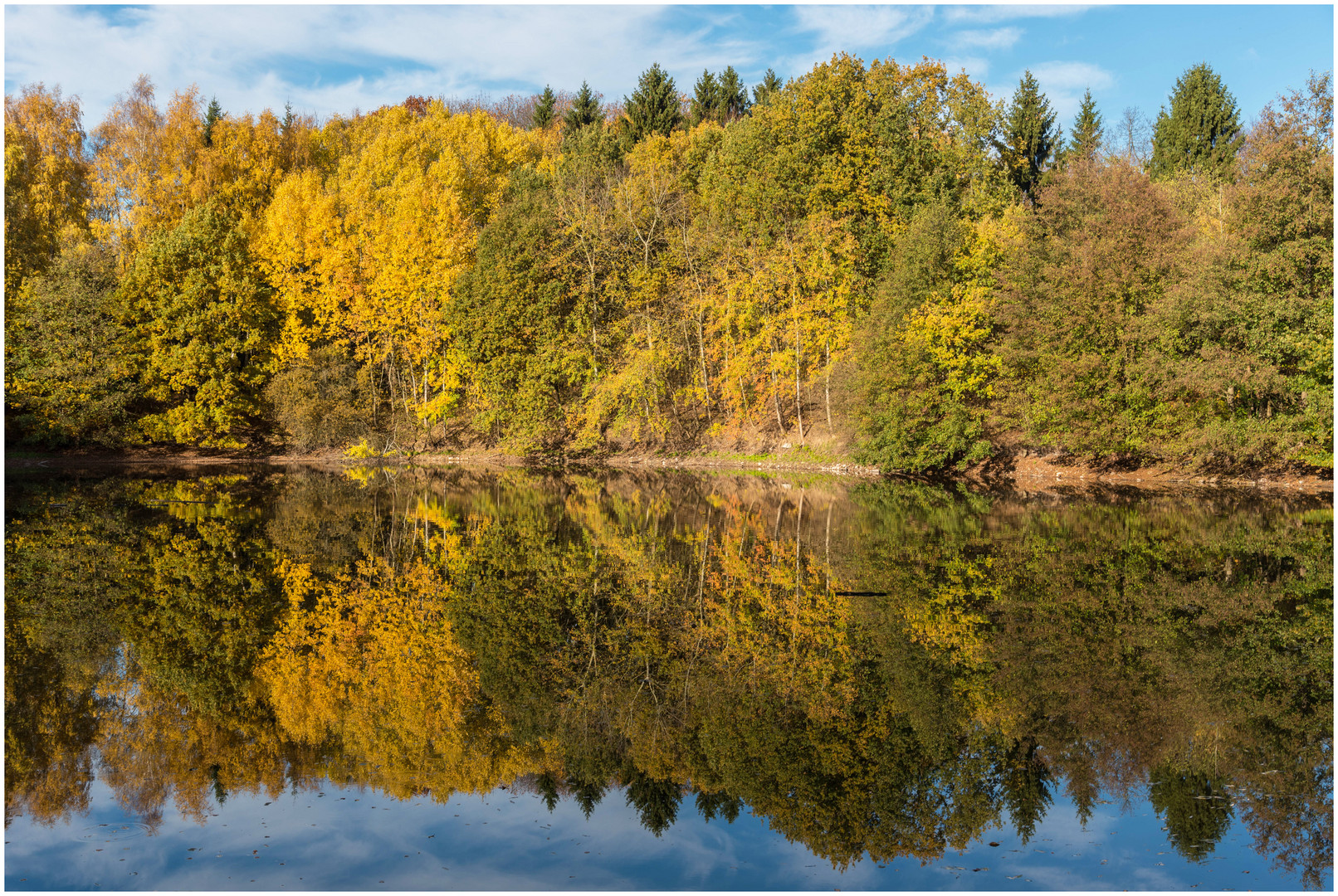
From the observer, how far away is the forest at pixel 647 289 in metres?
31.4

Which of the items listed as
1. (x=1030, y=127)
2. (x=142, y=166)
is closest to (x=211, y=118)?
(x=142, y=166)

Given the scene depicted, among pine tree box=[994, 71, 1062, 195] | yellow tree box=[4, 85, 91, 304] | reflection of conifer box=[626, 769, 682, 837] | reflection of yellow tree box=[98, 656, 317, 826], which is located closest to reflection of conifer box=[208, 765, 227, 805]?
reflection of yellow tree box=[98, 656, 317, 826]

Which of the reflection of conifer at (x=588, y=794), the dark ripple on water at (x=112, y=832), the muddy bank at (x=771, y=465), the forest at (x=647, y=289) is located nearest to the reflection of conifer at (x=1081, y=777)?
the reflection of conifer at (x=588, y=794)

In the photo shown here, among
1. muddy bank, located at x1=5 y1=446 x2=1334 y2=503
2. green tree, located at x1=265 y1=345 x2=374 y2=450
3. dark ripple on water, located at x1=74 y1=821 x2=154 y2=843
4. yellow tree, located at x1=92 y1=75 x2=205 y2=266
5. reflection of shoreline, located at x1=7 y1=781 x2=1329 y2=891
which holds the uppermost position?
yellow tree, located at x1=92 y1=75 x2=205 y2=266

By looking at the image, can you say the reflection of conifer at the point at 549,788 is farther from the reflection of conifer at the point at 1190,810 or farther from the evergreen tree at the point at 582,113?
the evergreen tree at the point at 582,113

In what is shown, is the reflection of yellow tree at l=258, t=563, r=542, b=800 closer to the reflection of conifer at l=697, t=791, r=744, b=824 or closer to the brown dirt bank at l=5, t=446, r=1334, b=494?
the reflection of conifer at l=697, t=791, r=744, b=824

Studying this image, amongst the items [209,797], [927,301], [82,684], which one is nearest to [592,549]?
[82,684]

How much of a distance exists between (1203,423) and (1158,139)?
30.4 metres

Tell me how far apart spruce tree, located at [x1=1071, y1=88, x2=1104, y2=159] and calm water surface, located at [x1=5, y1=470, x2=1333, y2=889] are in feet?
140

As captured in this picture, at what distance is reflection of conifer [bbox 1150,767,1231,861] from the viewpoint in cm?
612

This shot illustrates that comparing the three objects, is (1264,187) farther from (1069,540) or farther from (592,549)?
(592,549)

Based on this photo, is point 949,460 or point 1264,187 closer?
point 1264,187

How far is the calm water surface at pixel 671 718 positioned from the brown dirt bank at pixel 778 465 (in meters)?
14.3

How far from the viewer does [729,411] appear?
42.0 meters
